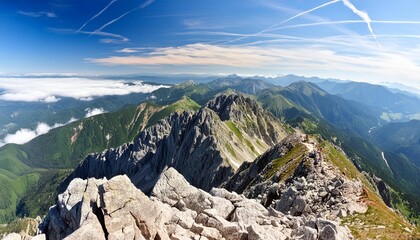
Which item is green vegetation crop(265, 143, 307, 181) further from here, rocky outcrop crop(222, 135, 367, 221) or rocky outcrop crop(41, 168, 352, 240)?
rocky outcrop crop(41, 168, 352, 240)

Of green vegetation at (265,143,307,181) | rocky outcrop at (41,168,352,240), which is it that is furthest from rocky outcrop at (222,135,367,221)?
rocky outcrop at (41,168,352,240)

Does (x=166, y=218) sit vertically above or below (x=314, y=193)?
above

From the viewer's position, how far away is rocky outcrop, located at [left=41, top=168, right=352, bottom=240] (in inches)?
1061

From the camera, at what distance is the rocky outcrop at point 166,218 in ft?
88.4

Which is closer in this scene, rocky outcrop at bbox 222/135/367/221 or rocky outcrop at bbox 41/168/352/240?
rocky outcrop at bbox 41/168/352/240

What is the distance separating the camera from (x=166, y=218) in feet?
100

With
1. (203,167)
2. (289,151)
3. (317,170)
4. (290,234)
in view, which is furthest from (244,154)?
(290,234)

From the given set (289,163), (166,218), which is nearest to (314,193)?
(166,218)

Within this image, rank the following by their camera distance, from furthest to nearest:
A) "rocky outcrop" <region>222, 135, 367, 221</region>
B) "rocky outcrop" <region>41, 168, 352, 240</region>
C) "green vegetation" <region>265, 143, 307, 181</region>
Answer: "green vegetation" <region>265, 143, 307, 181</region>
"rocky outcrop" <region>222, 135, 367, 221</region>
"rocky outcrop" <region>41, 168, 352, 240</region>

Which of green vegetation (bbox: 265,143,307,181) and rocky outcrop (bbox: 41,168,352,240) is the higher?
rocky outcrop (bbox: 41,168,352,240)

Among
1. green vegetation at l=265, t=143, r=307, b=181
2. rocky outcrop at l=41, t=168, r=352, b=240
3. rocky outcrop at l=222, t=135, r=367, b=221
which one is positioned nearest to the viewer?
rocky outcrop at l=41, t=168, r=352, b=240

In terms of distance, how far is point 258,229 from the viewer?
3058 cm

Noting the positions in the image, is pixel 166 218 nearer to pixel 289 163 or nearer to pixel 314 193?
pixel 314 193

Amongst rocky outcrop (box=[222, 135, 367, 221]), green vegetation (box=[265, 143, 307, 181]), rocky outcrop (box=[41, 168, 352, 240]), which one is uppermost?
rocky outcrop (box=[41, 168, 352, 240])
